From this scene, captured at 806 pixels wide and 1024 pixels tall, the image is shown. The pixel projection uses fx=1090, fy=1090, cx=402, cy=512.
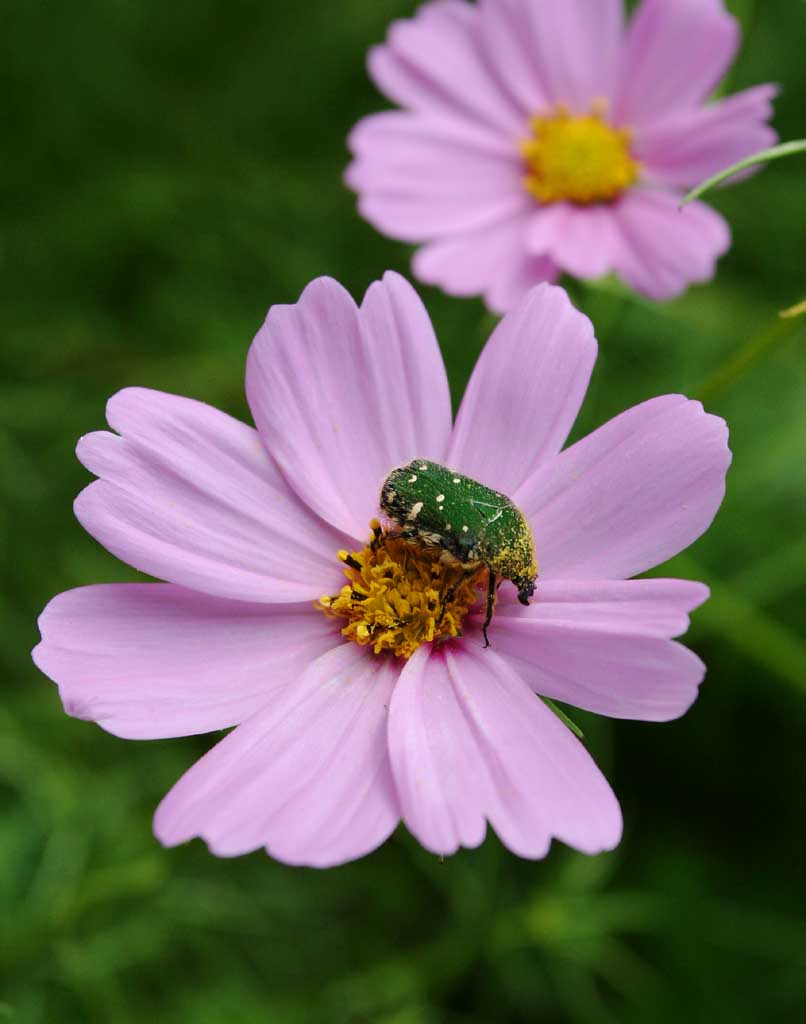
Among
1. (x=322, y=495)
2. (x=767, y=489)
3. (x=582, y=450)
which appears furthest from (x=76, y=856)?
(x=767, y=489)

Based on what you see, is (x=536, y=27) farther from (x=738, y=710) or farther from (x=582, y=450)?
(x=738, y=710)

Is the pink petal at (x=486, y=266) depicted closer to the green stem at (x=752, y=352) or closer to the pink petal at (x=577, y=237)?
the pink petal at (x=577, y=237)

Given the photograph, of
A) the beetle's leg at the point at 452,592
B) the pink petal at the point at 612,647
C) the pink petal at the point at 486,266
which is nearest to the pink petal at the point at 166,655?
the beetle's leg at the point at 452,592

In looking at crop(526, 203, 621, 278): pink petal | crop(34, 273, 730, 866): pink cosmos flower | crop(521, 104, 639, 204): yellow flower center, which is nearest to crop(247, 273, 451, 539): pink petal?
crop(34, 273, 730, 866): pink cosmos flower

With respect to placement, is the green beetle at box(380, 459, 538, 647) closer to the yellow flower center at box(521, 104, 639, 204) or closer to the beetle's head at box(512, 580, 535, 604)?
the beetle's head at box(512, 580, 535, 604)

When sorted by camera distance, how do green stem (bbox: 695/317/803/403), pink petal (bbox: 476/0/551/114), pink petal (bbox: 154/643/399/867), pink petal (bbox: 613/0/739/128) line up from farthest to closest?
pink petal (bbox: 476/0/551/114) → pink petal (bbox: 613/0/739/128) → green stem (bbox: 695/317/803/403) → pink petal (bbox: 154/643/399/867)

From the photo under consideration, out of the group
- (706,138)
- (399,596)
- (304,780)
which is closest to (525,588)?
(399,596)

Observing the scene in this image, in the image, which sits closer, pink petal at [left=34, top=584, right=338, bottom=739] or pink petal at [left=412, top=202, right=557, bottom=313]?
pink petal at [left=34, top=584, right=338, bottom=739]

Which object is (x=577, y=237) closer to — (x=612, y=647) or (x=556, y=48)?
(x=556, y=48)
